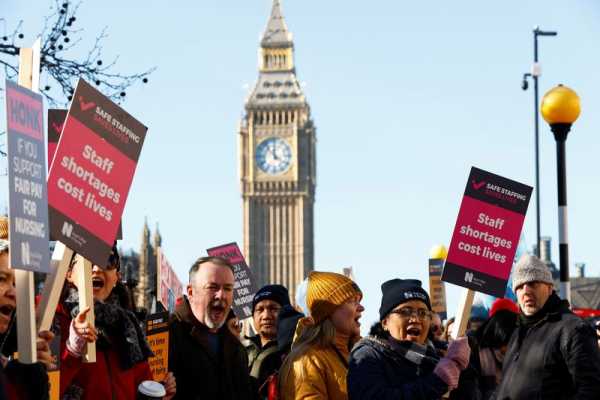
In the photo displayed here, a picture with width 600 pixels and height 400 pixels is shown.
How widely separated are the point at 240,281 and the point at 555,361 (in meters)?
5.89

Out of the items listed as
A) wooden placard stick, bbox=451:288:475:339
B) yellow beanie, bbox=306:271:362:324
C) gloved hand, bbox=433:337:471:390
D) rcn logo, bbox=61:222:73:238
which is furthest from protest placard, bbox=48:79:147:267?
wooden placard stick, bbox=451:288:475:339

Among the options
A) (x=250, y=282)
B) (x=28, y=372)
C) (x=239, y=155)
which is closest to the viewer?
(x=28, y=372)

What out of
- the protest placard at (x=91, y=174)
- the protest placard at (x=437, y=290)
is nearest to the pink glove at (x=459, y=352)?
the protest placard at (x=91, y=174)

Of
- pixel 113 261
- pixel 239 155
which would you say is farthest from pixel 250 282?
pixel 239 155

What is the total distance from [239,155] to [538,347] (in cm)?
10548

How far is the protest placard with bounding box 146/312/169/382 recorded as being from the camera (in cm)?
746

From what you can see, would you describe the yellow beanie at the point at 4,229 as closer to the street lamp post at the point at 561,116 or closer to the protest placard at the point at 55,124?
the protest placard at the point at 55,124

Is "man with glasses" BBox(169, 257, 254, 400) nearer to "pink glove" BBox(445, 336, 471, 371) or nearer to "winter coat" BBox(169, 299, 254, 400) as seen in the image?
"winter coat" BBox(169, 299, 254, 400)

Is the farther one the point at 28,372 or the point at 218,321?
the point at 218,321

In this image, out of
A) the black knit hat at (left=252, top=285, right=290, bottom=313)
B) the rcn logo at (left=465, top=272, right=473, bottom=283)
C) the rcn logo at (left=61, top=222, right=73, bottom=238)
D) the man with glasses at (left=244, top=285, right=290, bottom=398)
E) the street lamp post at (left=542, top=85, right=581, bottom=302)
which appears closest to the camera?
the rcn logo at (left=61, top=222, right=73, bottom=238)

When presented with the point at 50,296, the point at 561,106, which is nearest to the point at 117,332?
the point at 50,296

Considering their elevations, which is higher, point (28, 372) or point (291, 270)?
point (28, 372)

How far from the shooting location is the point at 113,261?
23.5 ft

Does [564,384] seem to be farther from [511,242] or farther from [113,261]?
[113,261]
